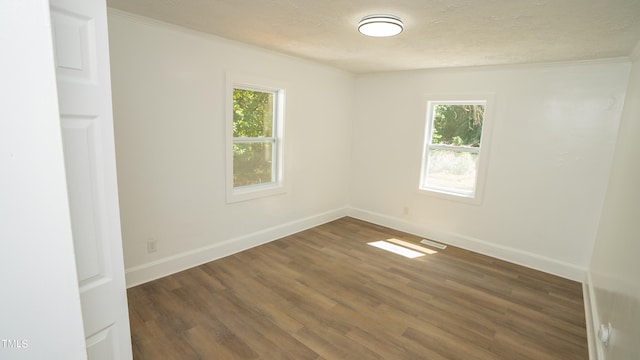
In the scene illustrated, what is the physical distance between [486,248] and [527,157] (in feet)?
3.92

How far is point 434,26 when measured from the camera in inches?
89.2

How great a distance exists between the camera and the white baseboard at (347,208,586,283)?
130 inches

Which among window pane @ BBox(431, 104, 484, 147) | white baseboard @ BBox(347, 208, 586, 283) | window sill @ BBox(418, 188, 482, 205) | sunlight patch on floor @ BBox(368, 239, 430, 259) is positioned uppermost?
window pane @ BBox(431, 104, 484, 147)

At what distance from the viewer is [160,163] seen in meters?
2.79

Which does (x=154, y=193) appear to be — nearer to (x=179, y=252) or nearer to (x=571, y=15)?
(x=179, y=252)

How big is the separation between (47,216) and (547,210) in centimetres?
416

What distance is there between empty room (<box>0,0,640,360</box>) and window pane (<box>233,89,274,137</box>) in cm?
2

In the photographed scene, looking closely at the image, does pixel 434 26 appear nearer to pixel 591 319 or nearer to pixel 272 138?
pixel 272 138

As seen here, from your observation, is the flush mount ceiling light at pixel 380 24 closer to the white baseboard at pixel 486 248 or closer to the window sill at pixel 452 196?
the window sill at pixel 452 196

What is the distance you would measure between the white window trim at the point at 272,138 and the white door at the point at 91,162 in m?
2.01

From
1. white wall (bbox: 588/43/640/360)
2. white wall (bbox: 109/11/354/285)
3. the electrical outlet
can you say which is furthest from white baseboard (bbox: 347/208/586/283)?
the electrical outlet

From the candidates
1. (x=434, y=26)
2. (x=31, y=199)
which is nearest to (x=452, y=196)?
(x=434, y=26)

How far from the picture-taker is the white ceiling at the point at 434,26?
1.89 metres

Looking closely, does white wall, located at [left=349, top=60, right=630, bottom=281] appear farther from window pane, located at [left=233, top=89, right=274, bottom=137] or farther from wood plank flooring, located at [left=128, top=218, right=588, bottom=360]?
window pane, located at [left=233, top=89, right=274, bottom=137]
